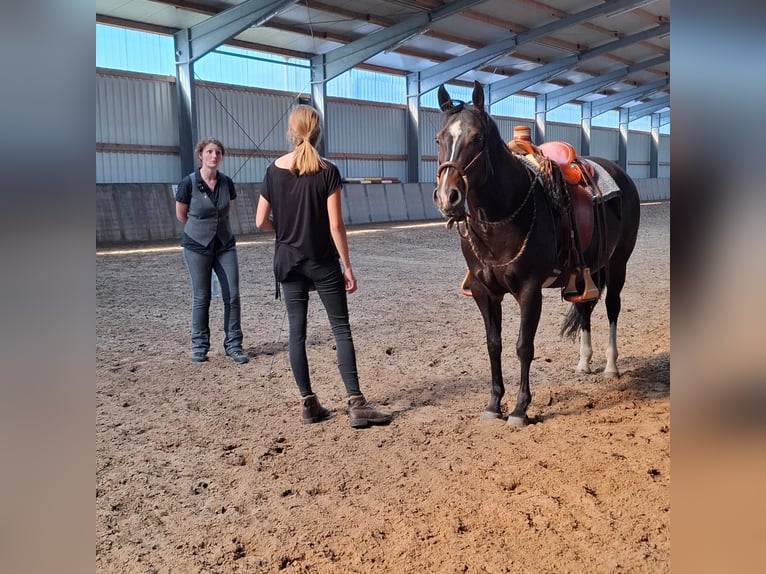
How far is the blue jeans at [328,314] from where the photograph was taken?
3.89 metres

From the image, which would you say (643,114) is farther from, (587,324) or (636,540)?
(636,540)

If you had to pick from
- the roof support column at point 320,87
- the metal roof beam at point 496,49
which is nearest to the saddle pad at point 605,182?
the roof support column at point 320,87

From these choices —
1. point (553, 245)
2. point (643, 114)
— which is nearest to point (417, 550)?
point (553, 245)

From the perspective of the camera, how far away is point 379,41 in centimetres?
1848

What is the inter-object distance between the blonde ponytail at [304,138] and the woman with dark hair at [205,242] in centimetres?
170

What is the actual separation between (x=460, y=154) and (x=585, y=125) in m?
29.3

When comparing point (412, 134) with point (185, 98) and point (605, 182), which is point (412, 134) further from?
point (605, 182)

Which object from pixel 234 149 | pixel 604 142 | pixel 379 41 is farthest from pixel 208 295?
pixel 604 142

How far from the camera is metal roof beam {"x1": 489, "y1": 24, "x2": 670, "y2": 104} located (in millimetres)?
22219

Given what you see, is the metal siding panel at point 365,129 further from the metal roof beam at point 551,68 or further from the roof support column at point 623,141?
the roof support column at point 623,141

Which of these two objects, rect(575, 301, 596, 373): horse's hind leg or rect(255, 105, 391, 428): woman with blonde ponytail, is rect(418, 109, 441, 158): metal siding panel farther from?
rect(255, 105, 391, 428): woman with blonde ponytail

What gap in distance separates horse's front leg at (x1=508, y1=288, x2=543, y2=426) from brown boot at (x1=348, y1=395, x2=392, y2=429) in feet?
2.44

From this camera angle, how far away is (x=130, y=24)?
1498 cm

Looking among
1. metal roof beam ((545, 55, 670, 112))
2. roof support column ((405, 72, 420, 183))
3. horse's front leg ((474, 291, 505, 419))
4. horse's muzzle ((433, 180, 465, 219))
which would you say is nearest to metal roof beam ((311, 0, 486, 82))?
roof support column ((405, 72, 420, 183))
